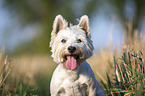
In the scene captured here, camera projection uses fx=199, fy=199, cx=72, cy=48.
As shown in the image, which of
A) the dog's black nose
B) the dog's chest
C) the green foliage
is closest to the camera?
the dog's black nose

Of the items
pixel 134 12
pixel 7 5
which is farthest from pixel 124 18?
pixel 7 5

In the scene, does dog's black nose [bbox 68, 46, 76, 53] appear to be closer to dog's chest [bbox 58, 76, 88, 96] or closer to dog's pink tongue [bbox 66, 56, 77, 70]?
dog's pink tongue [bbox 66, 56, 77, 70]

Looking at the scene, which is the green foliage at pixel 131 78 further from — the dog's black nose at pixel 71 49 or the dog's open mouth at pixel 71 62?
the dog's black nose at pixel 71 49

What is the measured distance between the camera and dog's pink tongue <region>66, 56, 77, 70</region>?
3209 millimetres

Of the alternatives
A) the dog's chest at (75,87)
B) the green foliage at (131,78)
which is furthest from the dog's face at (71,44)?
the green foliage at (131,78)

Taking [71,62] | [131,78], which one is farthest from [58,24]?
[131,78]

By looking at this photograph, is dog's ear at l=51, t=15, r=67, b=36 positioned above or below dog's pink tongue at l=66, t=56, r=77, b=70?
above

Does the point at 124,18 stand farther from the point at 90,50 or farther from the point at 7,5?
the point at 90,50

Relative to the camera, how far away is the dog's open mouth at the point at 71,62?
3213 millimetres

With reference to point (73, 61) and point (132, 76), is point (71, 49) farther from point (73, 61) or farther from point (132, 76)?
point (132, 76)

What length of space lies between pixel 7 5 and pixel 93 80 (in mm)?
18260

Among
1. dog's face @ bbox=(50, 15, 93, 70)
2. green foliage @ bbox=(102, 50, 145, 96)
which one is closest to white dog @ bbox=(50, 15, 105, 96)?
dog's face @ bbox=(50, 15, 93, 70)

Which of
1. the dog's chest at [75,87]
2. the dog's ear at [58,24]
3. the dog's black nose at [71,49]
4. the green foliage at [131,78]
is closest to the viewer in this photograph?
the dog's black nose at [71,49]

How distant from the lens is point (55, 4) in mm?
20844
